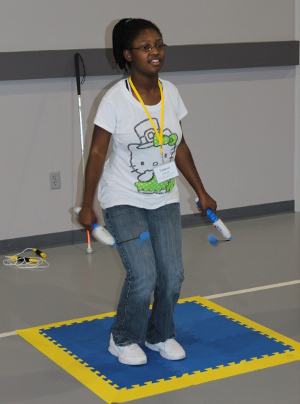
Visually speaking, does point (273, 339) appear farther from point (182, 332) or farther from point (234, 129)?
point (234, 129)

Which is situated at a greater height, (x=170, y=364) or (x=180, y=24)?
(x=180, y=24)

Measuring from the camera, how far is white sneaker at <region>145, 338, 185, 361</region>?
3477mm

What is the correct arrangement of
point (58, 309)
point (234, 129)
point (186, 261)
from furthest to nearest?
point (234, 129) < point (186, 261) < point (58, 309)

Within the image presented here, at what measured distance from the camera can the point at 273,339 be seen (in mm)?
3711

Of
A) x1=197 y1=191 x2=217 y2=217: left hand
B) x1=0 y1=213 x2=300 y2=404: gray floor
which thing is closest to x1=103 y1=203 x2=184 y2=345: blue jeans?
x1=197 y1=191 x2=217 y2=217: left hand

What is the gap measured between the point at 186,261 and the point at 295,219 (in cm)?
159

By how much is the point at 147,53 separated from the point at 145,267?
0.91 metres

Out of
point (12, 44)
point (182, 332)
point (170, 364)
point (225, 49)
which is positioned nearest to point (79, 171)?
point (12, 44)

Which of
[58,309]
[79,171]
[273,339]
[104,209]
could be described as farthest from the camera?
[79,171]

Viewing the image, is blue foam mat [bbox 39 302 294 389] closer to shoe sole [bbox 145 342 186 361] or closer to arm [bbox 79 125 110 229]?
shoe sole [bbox 145 342 186 361]

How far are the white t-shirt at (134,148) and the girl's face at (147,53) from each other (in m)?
0.13

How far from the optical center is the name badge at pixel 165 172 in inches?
130

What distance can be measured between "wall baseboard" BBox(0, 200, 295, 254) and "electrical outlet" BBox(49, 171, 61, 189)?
1.19ft

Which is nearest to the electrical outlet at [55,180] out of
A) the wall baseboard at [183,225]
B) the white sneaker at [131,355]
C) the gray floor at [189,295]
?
the wall baseboard at [183,225]
